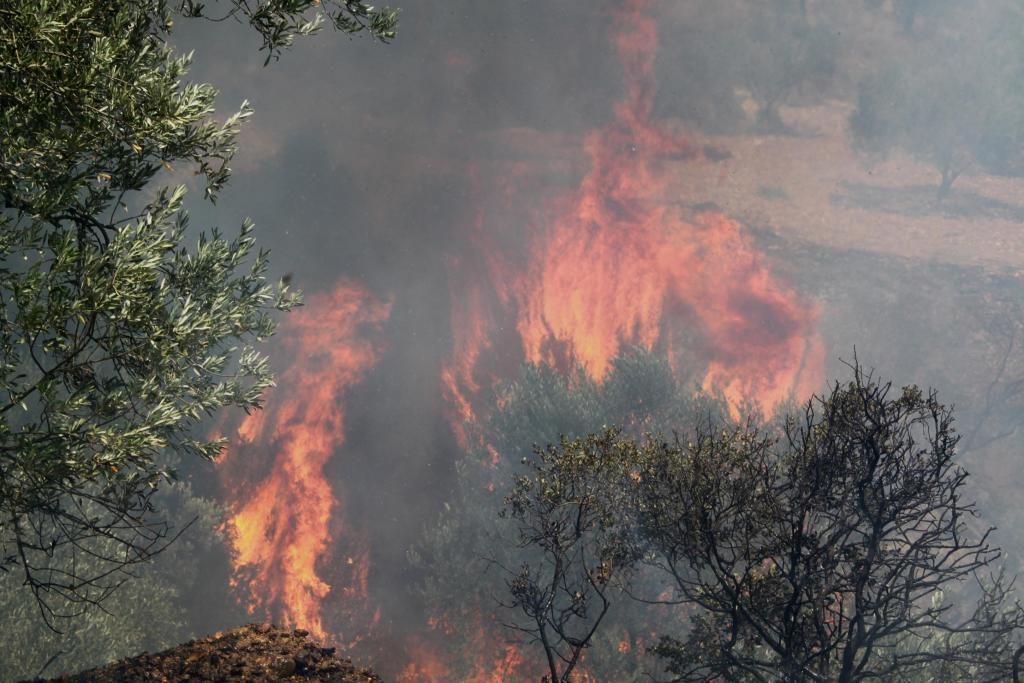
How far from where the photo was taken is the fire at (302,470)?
4900 cm

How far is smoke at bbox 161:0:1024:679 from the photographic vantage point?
63406mm

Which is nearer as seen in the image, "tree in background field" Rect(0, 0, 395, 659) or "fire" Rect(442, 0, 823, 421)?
"tree in background field" Rect(0, 0, 395, 659)

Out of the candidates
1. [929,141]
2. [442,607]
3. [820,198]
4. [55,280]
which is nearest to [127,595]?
[442,607]

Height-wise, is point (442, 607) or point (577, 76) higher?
point (577, 76)

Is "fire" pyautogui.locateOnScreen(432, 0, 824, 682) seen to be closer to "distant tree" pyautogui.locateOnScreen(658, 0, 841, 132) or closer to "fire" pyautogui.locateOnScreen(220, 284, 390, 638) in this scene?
"distant tree" pyautogui.locateOnScreen(658, 0, 841, 132)

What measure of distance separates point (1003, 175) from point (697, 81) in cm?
3249

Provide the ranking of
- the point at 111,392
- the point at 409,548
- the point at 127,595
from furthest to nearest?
the point at 409,548
the point at 127,595
the point at 111,392

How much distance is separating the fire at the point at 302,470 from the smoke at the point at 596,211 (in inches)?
19.3

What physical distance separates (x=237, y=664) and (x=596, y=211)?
6809 cm

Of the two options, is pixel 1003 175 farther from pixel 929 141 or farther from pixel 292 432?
pixel 292 432

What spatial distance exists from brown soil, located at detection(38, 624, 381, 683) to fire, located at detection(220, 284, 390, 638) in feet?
110

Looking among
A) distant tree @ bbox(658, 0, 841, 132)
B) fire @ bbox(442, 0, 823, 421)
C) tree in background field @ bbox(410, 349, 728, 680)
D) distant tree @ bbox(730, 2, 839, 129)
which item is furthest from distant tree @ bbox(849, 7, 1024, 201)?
tree in background field @ bbox(410, 349, 728, 680)

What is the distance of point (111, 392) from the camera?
35.7 feet

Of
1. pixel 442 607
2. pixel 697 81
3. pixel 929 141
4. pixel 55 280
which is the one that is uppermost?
pixel 697 81
